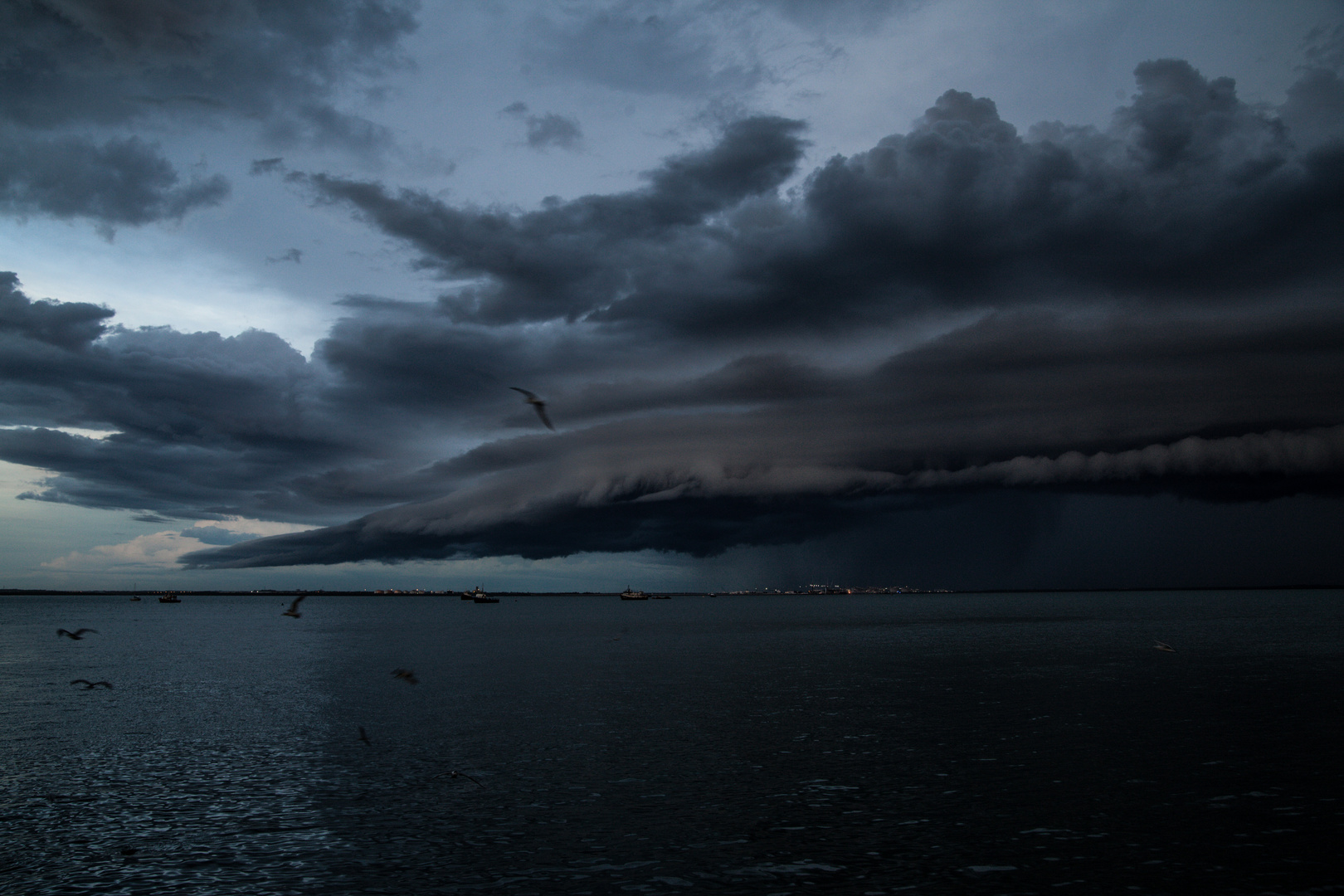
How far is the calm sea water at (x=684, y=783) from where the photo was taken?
27.2 m

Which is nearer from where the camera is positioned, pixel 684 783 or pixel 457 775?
pixel 684 783

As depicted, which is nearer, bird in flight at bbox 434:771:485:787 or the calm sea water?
the calm sea water

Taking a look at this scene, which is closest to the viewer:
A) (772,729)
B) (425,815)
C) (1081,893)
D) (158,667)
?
(1081,893)

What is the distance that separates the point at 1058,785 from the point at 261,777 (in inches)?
1511

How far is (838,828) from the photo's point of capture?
31047 mm

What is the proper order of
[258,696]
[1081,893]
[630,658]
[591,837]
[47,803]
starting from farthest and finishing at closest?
[630,658] < [258,696] < [47,803] < [591,837] < [1081,893]

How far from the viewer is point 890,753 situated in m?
44.2

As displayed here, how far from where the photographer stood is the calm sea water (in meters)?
27.2

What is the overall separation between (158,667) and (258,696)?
36593 mm

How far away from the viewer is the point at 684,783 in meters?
38.7

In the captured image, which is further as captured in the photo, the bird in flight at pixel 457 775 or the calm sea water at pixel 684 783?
the bird in flight at pixel 457 775

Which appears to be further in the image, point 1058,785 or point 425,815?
point 1058,785

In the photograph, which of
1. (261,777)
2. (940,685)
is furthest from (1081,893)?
(940,685)

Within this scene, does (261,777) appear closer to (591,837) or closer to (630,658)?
(591,837)
